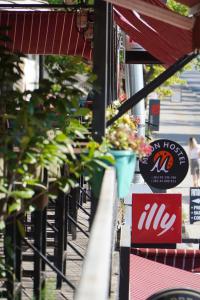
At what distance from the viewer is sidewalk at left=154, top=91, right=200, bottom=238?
2714cm

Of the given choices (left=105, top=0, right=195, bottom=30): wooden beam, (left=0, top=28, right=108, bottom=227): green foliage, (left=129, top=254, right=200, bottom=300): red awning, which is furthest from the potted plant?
(left=129, top=254, right=200, bottom=300): red awning

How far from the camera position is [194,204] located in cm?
1527

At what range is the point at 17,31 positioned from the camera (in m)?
9.36

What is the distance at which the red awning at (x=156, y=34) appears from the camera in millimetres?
6614

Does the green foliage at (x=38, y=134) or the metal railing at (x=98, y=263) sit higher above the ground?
the green foliage at (x=38, y=134)

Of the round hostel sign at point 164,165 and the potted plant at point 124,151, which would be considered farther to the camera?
the round hostel sign at point 164,165

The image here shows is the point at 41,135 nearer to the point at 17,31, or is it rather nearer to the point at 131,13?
the point at 131,13

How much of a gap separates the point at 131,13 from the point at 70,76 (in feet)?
12.7

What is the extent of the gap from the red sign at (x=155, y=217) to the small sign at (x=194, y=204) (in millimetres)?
3863

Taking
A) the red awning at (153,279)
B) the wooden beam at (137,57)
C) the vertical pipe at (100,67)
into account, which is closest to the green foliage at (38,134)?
the vertical pipe at (100,67)

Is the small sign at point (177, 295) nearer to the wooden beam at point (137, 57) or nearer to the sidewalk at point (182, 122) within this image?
the wooden beam at point (137, 57)

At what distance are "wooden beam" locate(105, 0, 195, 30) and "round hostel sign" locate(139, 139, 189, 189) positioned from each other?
31.5ft

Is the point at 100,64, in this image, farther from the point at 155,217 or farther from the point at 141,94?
the point at 155,217

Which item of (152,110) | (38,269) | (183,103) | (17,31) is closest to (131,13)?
(17,31)
